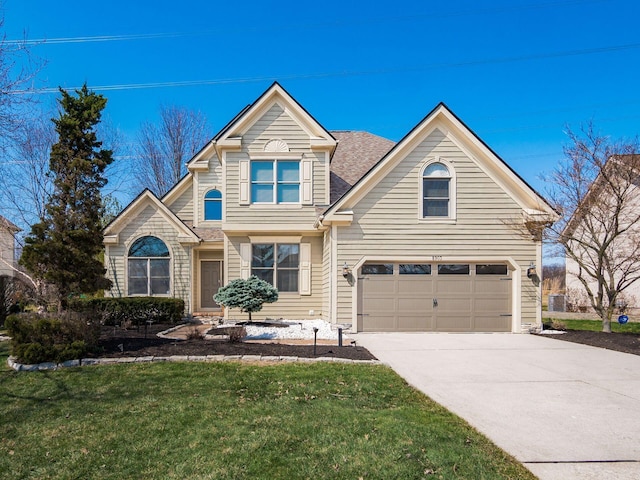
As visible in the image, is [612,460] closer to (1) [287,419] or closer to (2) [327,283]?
(1) [287,419]

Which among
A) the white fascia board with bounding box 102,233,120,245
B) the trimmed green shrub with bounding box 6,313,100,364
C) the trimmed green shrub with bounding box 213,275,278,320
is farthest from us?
the white fascia board with bounding box 102,233,120,245

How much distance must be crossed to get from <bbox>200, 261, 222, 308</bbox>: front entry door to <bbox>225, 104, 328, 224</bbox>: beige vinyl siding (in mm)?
3568

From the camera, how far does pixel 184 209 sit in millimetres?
17906

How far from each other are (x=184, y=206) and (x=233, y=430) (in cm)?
1445

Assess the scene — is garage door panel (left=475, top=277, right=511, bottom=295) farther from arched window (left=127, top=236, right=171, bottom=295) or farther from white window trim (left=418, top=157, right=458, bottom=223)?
arched window (left=127, top=236, right=171, bottom=295)

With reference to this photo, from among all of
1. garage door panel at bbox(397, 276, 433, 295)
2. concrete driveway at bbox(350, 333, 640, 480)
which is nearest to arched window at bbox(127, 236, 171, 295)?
concrete driveway at bbox(350, 333, 640, 480)

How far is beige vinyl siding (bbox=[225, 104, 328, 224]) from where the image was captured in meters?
14.8

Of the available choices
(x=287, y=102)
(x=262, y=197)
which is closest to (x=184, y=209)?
(x=262, y=197)

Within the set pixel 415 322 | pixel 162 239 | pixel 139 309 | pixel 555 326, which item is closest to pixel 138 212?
pixel 162 239

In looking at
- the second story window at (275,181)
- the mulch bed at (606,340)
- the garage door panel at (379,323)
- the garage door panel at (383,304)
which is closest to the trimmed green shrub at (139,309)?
the second story window at (275,181)

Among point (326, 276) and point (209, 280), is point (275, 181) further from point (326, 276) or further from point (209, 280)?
point (209, 280)

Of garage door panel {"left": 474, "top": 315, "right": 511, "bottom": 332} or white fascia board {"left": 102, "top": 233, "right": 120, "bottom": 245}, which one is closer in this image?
garage door panel {"left": 474, "top": 315, "right": 511, "bottom": 332}

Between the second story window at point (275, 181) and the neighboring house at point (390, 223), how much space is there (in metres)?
0.03

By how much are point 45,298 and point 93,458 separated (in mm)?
7565
